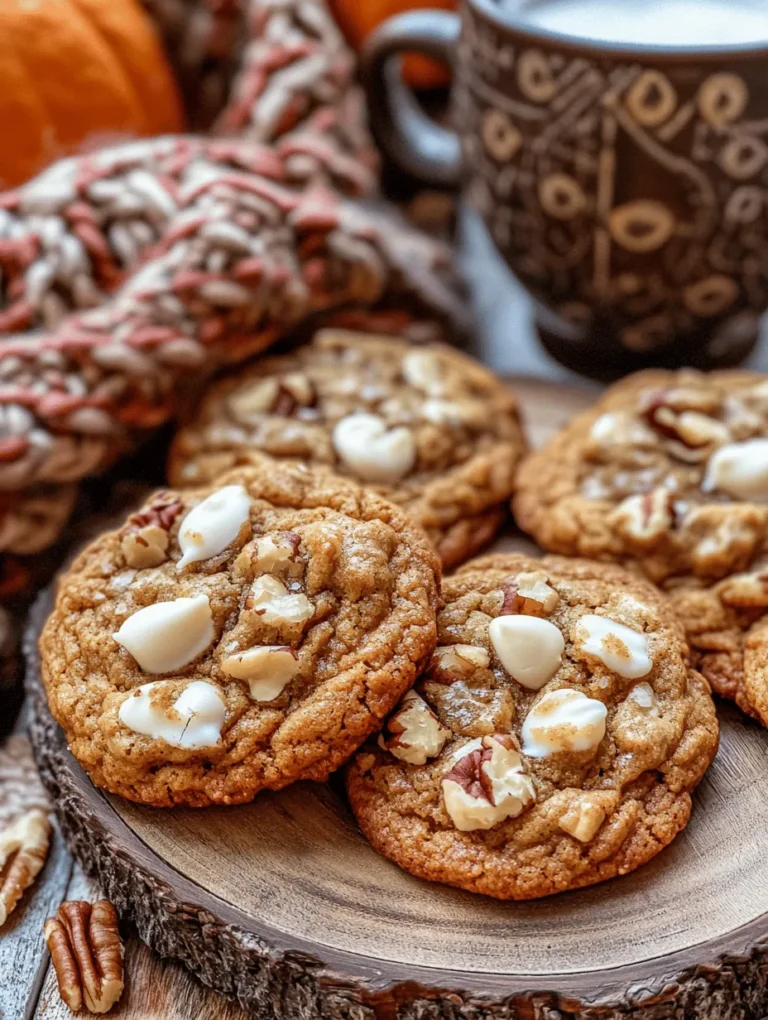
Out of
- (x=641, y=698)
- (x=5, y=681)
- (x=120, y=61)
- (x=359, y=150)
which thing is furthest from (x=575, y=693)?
(x=120, y=61)

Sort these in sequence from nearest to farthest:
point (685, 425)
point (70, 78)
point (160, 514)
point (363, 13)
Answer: point (160, 514) → point (685, 425) → point (70, 78) → point (363, 13)

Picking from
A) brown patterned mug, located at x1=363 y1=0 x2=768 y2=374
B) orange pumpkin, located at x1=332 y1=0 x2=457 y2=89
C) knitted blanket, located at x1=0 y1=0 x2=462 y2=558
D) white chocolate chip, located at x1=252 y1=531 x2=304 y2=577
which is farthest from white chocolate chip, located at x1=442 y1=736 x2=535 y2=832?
orange pumpkin, located at x1=332 y1=0 x2=457 y2=89

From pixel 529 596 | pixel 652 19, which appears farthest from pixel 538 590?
pixel 652 19

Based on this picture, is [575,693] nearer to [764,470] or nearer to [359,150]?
[764,470]

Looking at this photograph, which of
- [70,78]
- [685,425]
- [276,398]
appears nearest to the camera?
[685,425]

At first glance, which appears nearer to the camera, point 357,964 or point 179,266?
point 357,964

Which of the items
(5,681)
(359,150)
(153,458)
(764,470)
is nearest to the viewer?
(764,470)

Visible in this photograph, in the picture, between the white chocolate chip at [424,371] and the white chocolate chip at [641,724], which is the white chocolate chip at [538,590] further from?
the white chocolate chip at [424,371]

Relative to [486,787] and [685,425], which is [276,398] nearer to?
[685,425]
